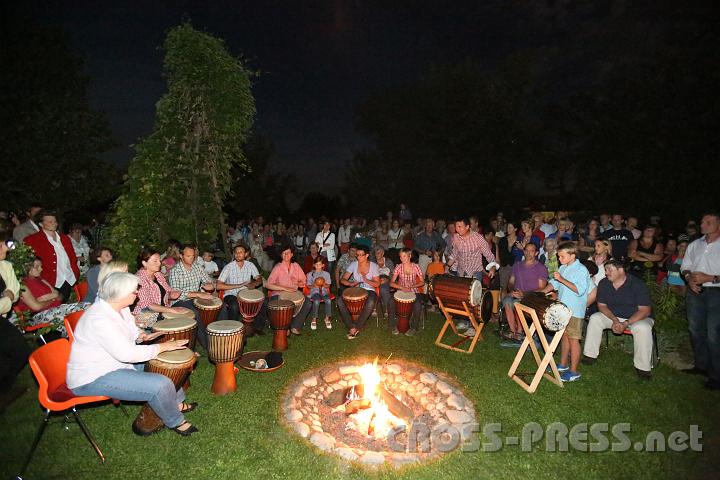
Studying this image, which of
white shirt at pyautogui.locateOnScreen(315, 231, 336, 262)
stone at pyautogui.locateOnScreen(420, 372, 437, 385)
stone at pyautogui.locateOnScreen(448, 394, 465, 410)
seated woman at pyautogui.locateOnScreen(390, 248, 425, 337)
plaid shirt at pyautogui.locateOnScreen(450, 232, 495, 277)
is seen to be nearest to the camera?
stone at pyautogui.locateOnScreen(448, 394, 465, 410)

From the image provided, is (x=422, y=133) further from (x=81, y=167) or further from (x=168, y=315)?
(x=168, y=315)

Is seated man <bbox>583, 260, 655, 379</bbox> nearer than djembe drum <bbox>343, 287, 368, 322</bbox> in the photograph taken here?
Yes

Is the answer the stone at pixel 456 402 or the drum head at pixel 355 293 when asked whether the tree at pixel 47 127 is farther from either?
the stone at pixel 456 402

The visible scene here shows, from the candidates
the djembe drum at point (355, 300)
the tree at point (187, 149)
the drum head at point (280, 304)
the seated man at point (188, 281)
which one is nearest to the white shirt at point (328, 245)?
the tree at point (187, 149)

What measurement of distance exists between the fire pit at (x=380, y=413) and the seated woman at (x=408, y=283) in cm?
173

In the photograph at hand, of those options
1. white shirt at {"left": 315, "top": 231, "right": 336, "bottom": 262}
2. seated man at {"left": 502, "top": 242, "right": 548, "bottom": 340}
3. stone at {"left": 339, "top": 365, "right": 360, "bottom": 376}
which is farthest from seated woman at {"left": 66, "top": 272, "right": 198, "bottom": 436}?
white shirt at {"left": 315, "top": 231, "right": 336, "bottom": 262}

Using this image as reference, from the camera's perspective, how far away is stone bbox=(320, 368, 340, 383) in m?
5.33

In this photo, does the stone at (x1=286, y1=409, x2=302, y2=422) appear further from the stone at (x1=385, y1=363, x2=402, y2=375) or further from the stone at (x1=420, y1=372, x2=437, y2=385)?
the stone at (x1=420, y1=372, x2=437, y2=385)

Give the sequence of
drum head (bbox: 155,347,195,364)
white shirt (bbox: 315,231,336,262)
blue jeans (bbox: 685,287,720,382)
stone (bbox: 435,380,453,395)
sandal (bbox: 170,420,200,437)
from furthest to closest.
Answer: white shirt (bbox: 315,231,336,262), blue jeans (bbox: 685,287,720,382), stone (bbox: 435,380,453,395), drum head (bbox: 155,347,195,364), sandal (bbox: 170,420,200,437)

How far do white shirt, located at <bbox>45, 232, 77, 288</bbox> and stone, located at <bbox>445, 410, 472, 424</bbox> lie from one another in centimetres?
617

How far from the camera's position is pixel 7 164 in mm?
10930

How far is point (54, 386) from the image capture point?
373 cm

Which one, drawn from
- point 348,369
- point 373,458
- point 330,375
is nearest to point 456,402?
point 373,458

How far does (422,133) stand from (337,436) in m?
21.6
